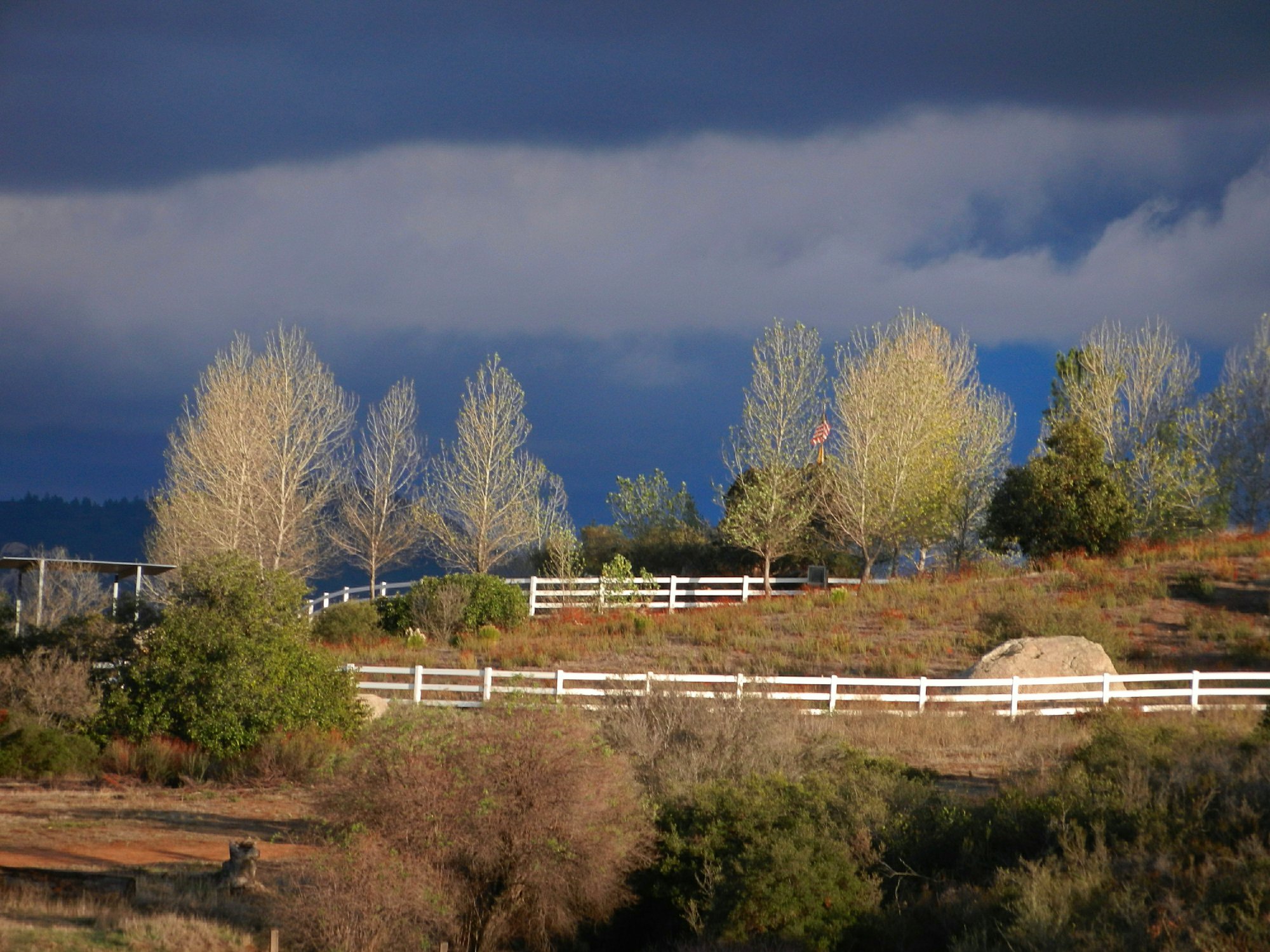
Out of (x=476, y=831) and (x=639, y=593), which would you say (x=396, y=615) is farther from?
(x=476, y=831)

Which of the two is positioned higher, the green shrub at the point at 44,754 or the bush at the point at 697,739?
the bush at the point at 697,739

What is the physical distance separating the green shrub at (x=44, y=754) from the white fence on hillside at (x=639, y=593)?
18.2m

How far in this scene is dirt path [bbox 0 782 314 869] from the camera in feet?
40.2

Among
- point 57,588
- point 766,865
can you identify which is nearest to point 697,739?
point 766,865

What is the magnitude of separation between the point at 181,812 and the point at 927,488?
31504 millimetres

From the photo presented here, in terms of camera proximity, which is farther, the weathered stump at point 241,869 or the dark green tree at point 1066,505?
the dark green tree at point 1066,505

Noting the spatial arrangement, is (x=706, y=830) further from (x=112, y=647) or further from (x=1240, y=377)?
(x=1240, y=377)

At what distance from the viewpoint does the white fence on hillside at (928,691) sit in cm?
2212

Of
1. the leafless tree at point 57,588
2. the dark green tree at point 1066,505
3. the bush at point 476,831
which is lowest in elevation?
the bush at point 476,831

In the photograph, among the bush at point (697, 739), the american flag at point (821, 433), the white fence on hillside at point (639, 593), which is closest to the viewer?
the bush at point (697, 739)

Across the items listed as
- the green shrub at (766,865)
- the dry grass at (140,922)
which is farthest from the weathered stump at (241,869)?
the green shrub at (766,865)

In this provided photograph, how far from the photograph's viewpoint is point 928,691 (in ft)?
79.4

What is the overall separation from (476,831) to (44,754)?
33.9ft

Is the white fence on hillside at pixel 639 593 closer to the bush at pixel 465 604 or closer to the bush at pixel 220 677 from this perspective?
the bush at pixel 465 604
